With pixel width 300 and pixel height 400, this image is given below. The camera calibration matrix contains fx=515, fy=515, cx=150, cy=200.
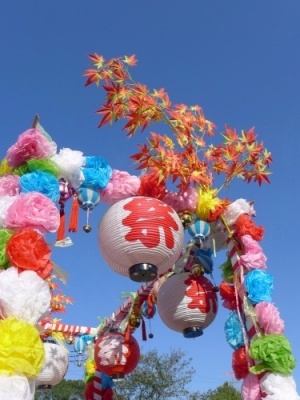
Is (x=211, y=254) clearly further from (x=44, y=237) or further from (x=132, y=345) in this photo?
(x=44, y=237)

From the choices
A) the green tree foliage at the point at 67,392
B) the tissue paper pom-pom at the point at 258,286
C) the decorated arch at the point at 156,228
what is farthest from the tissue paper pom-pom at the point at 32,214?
the green tree foliage at the point at 67,392

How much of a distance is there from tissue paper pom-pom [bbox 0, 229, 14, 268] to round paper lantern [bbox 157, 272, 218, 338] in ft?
6.57

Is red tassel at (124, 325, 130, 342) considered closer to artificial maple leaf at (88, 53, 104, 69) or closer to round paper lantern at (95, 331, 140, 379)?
round paper lantern at (95, 331, 140, 379)

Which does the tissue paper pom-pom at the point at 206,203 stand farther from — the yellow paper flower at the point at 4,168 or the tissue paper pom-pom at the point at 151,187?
the yellow paper flower at the point at 4,168

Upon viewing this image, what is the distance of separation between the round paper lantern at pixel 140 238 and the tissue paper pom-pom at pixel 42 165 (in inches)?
25.6

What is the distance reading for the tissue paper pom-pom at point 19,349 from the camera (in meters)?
2.84

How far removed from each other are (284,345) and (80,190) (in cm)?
216

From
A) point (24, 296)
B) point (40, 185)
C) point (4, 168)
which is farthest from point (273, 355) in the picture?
point (4, 168)

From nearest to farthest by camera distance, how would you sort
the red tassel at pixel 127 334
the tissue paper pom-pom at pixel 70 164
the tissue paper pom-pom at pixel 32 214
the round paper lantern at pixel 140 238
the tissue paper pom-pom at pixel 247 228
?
the tissue paper pom-pom at pixel 32 214
the round paper lantern at pixel 140 238
the tissue paper pom-pom at pixel 70 164
the tissue paper pom-pom at pixel 247 228
the red tassel at pixel 127 334

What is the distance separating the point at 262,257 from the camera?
478 centimetres

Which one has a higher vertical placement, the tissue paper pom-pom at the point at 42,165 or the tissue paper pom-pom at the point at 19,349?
the tissue paper pom-pom at the point at 42,165

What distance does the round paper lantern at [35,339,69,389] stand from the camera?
221 inches

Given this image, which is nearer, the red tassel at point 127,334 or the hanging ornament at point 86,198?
the hanging ornament at point 86,198

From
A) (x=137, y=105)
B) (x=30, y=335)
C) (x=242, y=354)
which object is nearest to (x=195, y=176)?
(x=137, y=105)
